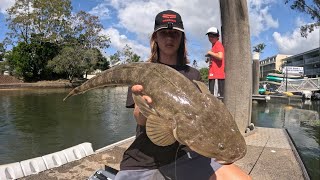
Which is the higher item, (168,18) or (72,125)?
(168,18)

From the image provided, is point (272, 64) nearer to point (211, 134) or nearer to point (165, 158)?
point (165, 158)

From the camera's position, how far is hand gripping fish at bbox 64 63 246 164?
1913 mm

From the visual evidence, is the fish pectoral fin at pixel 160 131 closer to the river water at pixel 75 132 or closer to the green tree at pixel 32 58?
the river water at pixel 75 132

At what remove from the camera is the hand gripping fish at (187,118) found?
1913 mm

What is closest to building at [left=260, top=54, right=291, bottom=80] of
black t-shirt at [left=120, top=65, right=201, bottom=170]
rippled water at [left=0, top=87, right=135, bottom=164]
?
rippled water at [left=0, top=87, right=135, bottom=164]

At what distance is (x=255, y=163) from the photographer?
5262mm

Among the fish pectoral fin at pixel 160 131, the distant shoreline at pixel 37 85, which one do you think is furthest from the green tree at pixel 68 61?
the fish pectoral fin at pixel 160 131

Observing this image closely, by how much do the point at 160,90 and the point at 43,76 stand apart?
179ft

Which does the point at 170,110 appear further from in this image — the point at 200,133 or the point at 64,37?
the point at 64,37

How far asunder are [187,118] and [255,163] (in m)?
3.68

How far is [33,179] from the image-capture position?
428 centimetres

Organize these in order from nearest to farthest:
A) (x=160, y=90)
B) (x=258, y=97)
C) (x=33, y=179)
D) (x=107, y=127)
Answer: (x=160, y=90), (x=33, y=179), (x=107, y=127), (x=258, y=97)

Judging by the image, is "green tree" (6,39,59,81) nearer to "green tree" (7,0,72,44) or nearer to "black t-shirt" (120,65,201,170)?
"green tree" (7,0,72,44)

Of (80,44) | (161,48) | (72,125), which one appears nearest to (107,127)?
(72,125)
